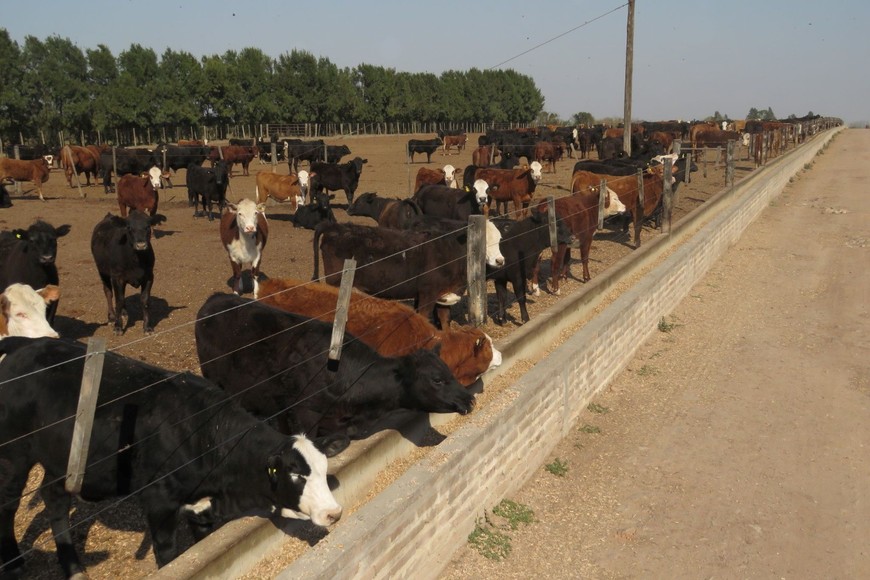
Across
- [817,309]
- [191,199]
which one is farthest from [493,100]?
[817,309]

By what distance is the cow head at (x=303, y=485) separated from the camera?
3965 millimetres

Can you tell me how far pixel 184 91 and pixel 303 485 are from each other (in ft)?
218

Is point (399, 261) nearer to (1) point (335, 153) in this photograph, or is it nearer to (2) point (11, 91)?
(1) point (335, 153)

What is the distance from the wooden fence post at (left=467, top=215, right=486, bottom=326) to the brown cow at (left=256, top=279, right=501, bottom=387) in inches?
49.4

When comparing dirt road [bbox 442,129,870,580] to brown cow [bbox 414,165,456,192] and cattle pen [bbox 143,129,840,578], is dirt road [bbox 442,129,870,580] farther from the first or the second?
brown cow [bbox 414,165,456,192]

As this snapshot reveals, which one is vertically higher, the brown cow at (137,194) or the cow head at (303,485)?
the brown cow at (137,194)

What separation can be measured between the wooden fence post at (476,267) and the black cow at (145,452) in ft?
12.2

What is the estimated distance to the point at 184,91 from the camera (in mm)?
63875

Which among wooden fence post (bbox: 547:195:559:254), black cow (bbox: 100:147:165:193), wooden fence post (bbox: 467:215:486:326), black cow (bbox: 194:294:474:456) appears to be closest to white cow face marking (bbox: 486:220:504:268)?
wooden fence post (bbox: 467:215:486:326)

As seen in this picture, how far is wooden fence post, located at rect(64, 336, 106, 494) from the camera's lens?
12.1 feet

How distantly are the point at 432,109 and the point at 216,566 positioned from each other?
304ft

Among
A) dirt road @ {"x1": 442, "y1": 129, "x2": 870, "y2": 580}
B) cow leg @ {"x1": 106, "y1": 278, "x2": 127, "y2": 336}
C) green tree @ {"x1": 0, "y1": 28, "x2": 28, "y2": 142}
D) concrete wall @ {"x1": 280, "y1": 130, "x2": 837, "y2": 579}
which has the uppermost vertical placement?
green tree @ {"x1": 0, "y1": 28, "x2": 28, "y2": 142}

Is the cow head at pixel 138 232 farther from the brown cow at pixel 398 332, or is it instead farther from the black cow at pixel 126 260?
→ the brown cow at pixel 398 332

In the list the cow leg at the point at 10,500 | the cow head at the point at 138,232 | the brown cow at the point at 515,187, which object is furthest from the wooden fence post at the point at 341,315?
the brown cow at the point at 515,187
